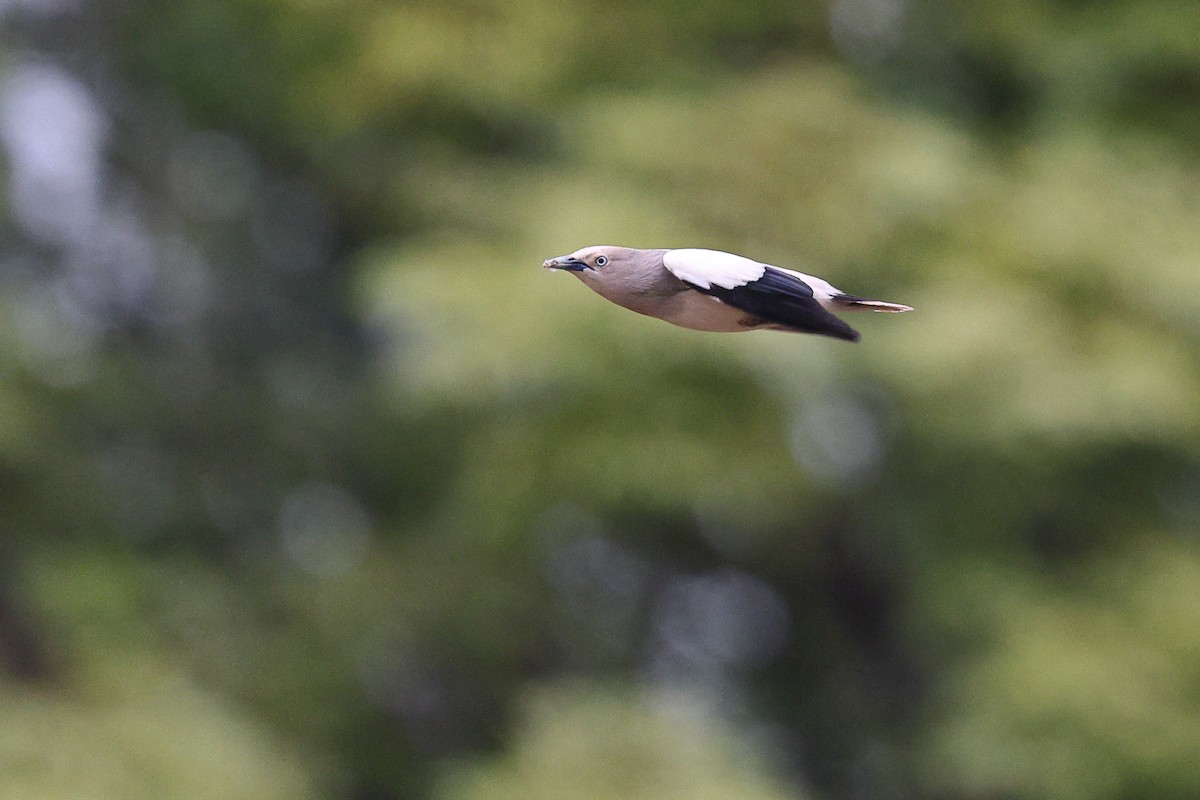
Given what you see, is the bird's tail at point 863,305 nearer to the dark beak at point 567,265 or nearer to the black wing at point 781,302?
the black wing at point 781,302

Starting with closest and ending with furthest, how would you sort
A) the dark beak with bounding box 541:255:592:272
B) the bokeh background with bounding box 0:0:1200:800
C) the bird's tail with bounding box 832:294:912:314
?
the bird's tail with bounding box 832:294:912:314
the dark beak with bounding box 541:255:592:272
the bokeh background with bounding box 0:0:1200:800

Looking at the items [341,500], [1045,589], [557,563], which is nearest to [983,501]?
[1045,589]

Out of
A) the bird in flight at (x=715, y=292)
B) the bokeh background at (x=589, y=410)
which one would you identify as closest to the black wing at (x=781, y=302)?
the bird in flight at (x=715, y=292)

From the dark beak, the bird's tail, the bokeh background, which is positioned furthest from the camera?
the bokeh background

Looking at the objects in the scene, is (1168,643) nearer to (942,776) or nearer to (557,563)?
(942,776)

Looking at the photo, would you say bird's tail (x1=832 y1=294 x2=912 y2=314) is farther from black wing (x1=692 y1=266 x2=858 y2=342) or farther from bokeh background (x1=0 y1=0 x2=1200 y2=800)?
bokeh background (x1=0 y1=0 x2=1200 y2=800)

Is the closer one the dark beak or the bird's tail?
the bird's tail

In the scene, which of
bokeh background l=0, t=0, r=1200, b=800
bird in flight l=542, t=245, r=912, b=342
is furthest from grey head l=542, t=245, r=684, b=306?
bokeh background l=0, t=0, r=1200, b=800
